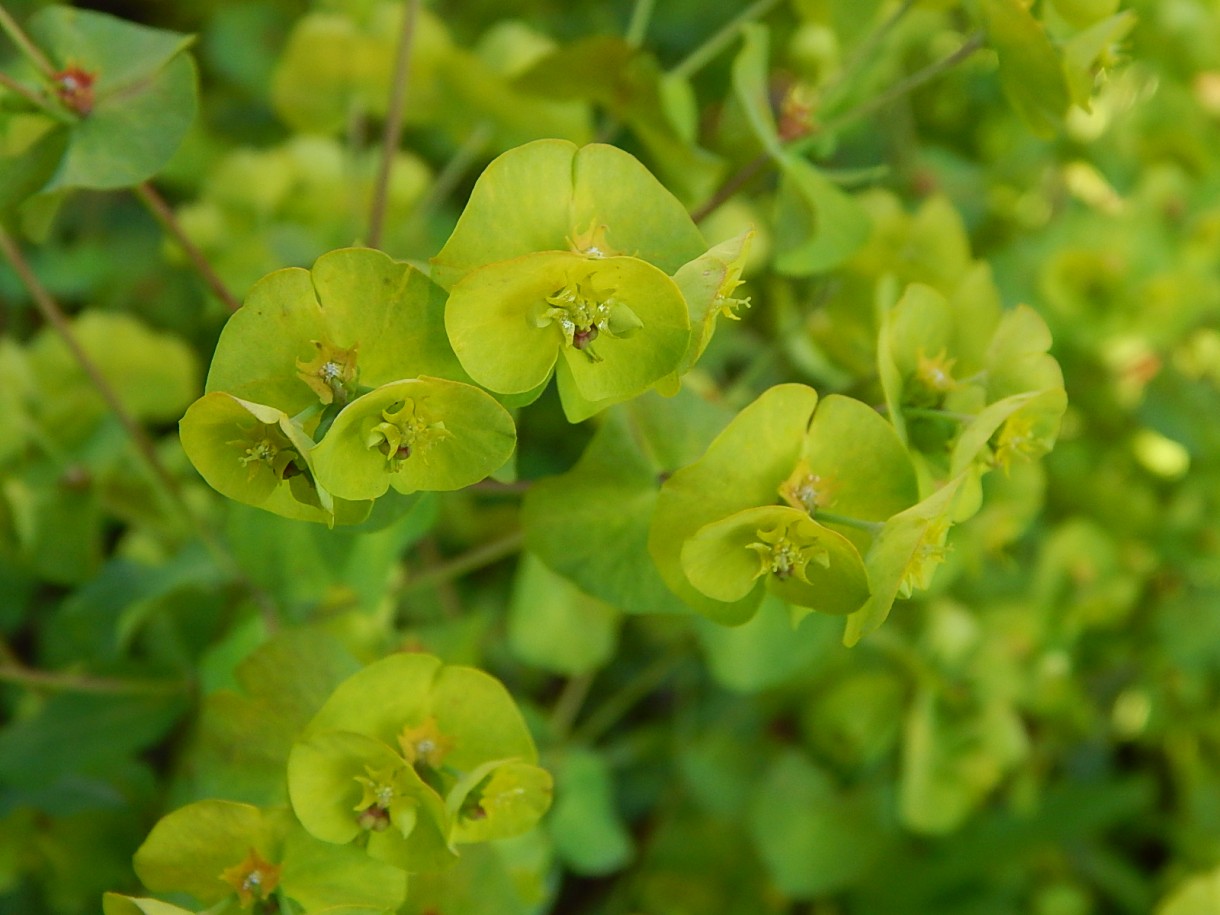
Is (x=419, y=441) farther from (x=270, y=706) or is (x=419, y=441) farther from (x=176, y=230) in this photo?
(x=176, y=230)

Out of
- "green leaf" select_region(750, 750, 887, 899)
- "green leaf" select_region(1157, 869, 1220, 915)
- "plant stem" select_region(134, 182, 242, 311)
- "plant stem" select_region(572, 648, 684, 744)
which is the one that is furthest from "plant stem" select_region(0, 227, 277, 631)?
"green leaf" select_region(1157, 869, 1220, 915)

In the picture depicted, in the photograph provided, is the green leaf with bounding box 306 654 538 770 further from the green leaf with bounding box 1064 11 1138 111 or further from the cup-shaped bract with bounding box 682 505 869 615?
the green leaf with bounding box 1064 11 1138 111

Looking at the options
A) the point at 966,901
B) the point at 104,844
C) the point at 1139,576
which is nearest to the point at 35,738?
the point at 104,844

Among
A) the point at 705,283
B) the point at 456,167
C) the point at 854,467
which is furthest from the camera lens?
the point at 456,167

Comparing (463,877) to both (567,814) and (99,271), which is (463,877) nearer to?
(567,814)

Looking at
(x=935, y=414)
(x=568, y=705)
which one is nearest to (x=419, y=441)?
(x=935, y=414)

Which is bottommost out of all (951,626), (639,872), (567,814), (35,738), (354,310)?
(639,872)
